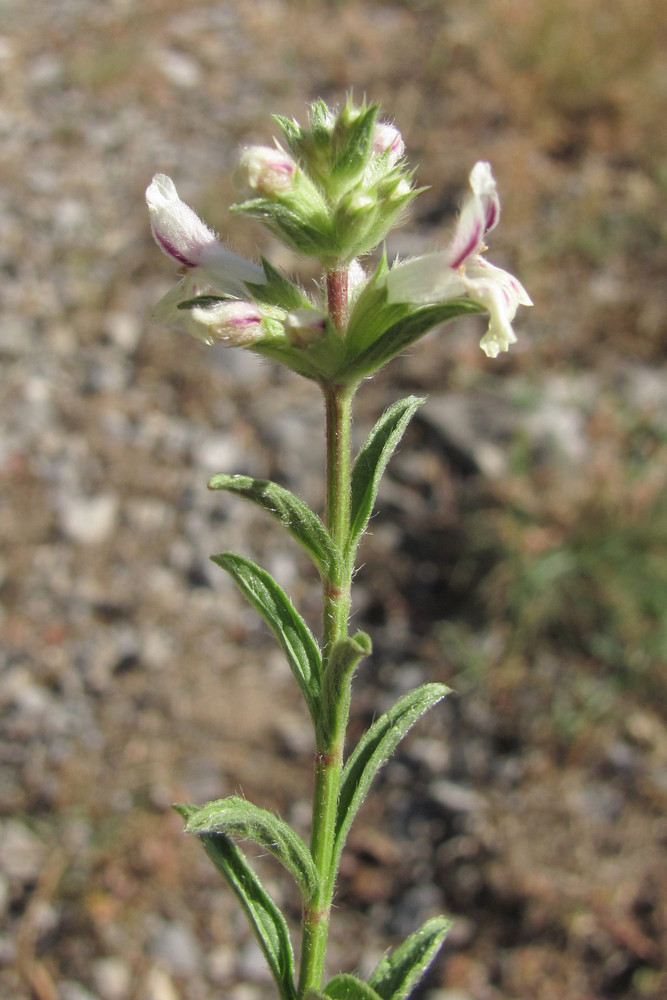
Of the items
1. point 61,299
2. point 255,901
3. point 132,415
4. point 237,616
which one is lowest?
point 255,901

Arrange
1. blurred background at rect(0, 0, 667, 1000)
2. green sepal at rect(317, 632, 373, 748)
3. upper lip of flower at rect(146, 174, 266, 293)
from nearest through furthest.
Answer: green sepal at rect(317, 632, 373, 748) → upper lip of flower at rect(146, 174, 266, 293) → blurred background at rect(0, 0, 667, 1000)

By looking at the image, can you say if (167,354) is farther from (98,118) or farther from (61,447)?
(98,118)

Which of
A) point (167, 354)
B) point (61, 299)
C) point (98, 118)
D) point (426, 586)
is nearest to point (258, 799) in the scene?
point (426, 586)

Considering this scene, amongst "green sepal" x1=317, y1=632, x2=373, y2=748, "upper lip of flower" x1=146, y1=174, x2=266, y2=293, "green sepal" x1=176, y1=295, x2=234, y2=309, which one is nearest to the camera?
"green sepal" x1=317, y1=632, x2=373, y2=748

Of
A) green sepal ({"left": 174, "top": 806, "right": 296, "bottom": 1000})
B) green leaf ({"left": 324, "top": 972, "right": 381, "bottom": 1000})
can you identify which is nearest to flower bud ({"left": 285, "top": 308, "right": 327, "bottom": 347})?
green sepal ({"left": 174, "top": 806, "right": 296, "bottom": 1000})

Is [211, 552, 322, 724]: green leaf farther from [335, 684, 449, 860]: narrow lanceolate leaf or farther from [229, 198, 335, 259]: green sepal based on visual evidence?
[229, 198, 335, 259]: green sepal

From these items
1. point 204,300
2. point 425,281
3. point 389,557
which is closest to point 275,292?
point 204,300

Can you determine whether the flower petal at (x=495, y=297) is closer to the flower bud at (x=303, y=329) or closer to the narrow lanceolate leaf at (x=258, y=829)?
the flower bud at (x=303, y=329)
